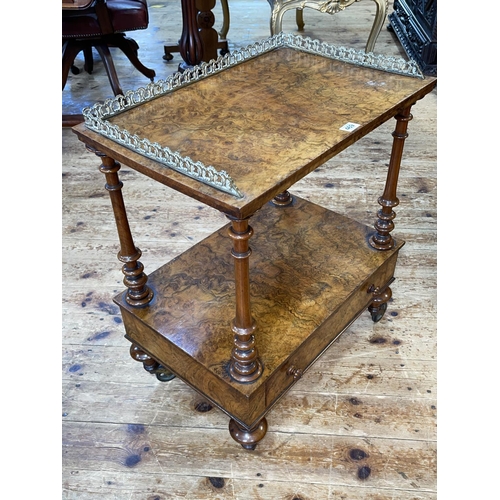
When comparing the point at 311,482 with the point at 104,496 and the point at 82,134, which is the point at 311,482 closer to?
the point at 104,496

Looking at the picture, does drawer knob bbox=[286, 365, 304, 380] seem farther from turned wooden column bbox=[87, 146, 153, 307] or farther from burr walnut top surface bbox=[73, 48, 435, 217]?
burr walnut top surface bbox=[73, 48, 435, 217]

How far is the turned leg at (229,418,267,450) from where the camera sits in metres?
1.36

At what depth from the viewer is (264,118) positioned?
1.29 metres

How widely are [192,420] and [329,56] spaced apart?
1.22m

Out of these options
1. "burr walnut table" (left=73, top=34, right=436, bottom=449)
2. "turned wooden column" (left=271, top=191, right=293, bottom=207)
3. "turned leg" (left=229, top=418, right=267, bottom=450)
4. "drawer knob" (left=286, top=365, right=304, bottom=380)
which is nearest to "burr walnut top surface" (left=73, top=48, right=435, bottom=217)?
"burr walnut table" (left=73, top=34, right=436, bottom=449)

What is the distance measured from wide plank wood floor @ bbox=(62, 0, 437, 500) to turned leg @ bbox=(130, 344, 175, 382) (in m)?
0.03

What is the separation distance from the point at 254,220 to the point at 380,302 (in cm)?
52

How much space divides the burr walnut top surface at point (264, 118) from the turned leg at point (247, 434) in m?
0.69

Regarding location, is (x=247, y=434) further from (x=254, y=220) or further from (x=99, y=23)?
(x=99, y=23)

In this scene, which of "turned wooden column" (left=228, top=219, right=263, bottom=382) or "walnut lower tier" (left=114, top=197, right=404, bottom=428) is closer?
"turned wooden column" (left=228, top=219, right=263, bottom=382)

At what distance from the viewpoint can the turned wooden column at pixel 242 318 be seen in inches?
39.9

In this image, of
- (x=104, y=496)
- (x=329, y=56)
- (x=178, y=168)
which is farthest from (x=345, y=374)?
(x=329, y=56)

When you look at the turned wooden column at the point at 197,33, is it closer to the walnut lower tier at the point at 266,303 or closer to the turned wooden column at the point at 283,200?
the turned wooden column at the point at 283,200

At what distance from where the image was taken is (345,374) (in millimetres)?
1612
